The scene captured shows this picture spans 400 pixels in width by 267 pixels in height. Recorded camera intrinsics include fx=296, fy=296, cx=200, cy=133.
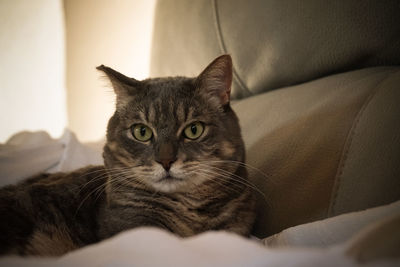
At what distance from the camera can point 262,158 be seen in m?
0.95

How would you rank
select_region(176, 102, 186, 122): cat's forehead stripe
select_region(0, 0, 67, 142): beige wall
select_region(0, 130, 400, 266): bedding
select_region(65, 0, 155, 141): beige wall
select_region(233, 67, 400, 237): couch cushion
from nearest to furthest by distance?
select_region(0, 130, 400, 266): bedding, select_region(233, 67, 400, 237): couch cushion, select_region(176, 102, 186, 122): cat's forehead stripe, select_region(65, 0, 155, 141): beige wall, select_region(0, 0, 67, 142): beige wall

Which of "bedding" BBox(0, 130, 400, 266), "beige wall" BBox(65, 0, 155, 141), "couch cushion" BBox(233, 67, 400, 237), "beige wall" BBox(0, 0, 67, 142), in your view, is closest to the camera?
"bedding" BBox(0, 130, 400, 266)

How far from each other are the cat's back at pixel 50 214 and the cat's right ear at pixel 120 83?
25 cm

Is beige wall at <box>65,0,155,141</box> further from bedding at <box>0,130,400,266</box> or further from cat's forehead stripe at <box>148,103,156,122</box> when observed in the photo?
bedding at <box>0,130,400,266</box>

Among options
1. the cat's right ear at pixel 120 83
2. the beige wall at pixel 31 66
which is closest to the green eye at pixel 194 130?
the cat's right ear at pixel 120 83

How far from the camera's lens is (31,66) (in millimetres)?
2328

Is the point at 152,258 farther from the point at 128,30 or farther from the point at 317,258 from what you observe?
the point at 128,30

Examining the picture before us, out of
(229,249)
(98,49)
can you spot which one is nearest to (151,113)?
(229,249)

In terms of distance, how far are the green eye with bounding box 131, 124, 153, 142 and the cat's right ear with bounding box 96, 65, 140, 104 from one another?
113 millimetres

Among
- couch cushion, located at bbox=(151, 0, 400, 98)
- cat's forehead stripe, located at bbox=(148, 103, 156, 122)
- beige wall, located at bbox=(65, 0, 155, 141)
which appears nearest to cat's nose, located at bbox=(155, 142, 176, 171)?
cat's forehead stripe, located at bbox=(148, 103, 156, 122)

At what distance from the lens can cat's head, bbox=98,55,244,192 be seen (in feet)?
2.46

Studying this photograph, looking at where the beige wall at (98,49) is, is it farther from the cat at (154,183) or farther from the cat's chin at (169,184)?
the cat's chin at (169,184)

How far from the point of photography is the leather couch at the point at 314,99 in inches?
27.0

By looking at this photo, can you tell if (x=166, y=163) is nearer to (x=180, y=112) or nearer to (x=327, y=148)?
(x=180, y=112)
